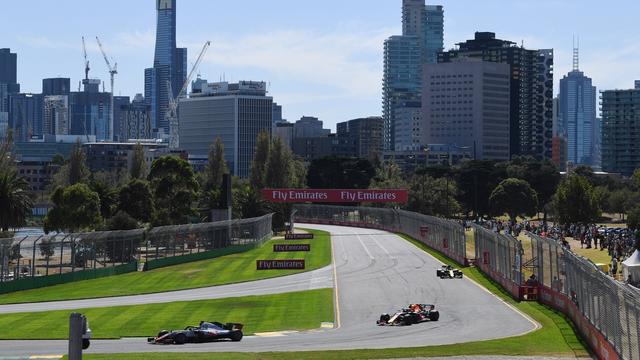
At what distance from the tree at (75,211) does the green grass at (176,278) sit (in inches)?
709

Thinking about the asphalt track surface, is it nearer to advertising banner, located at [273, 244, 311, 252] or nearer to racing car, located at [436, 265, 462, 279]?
racing car, located at [436, 265, 462, 279]

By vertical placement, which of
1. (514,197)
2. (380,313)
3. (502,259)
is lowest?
(380,313)

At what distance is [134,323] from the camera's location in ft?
184

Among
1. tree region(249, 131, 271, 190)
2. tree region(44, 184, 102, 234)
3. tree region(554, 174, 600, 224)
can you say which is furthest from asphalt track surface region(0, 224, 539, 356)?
tree region(249, 131, 271, 190)

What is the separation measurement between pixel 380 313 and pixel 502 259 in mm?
15384

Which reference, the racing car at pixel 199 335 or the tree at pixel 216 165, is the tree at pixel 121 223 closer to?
the racing car at pixel 199 335

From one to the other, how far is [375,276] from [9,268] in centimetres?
2735

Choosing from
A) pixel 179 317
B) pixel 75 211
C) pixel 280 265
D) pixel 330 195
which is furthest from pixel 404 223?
pixel 179 317

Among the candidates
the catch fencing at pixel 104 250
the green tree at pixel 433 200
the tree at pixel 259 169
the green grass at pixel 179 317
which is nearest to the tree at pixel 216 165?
the tree at pixel 259 169

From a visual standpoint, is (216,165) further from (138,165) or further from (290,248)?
(290,248)

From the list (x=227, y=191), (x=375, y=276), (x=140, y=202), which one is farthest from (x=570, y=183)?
(x=375, y=276)

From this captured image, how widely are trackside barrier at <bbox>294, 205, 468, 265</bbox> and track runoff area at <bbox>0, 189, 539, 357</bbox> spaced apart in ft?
8.93

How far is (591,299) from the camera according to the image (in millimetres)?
43312

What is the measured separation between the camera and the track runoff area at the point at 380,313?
152 feet
